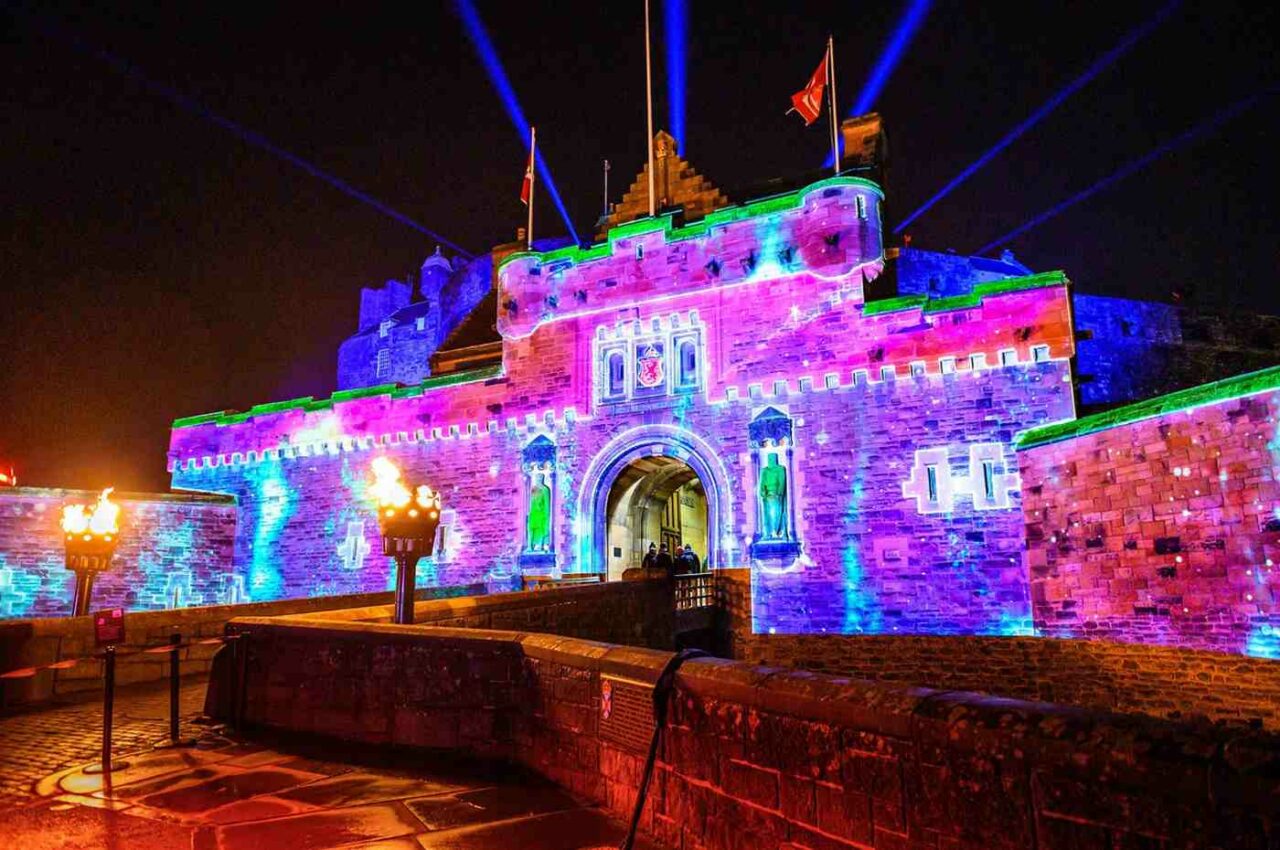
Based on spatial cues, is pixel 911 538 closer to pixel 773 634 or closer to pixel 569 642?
pixel 773 634

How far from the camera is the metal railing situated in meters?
17.1

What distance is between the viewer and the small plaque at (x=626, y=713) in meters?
4.78

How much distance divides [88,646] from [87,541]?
441cm

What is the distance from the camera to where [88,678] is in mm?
10422

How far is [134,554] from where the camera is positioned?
2162 centimetres

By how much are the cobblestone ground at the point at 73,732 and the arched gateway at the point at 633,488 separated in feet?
34.0

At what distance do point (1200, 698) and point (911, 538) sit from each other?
18.3ft

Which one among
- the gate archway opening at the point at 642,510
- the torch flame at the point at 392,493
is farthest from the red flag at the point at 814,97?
the torch flame at the point at 392,493

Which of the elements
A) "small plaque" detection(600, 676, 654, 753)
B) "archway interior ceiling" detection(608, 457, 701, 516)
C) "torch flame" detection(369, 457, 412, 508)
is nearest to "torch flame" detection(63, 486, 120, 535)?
"torch flame" detection(369, 457, 412, 508)

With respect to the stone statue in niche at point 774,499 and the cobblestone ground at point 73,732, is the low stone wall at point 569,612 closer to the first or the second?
the cobblestone ground at point 73,732

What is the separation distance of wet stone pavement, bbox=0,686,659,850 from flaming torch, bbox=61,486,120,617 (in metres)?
8.73

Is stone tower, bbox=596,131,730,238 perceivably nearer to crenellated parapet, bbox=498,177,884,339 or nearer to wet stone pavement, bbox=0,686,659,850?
crenellated parapet, bbox=498,177,884,339

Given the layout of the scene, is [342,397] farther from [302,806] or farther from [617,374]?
[302,806]

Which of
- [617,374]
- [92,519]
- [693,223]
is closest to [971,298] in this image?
[693,223]
